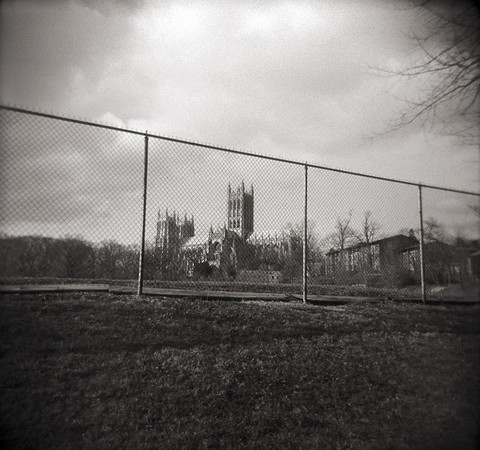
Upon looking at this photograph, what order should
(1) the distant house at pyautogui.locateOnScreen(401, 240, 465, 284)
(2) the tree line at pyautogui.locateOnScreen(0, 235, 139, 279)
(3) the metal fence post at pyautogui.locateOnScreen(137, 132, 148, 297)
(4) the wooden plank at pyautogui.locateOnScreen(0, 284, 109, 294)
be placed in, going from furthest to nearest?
(1) the distant house at pyautogui.locateOnScreen(401, 240, 465, 284) < (3) the metal fence post at pyautogui.locateOnScreen(137, 132, 148, 297) < (2) the tree line at pyautogui.locateOnScreen(0, 235, 139, 279) < (4) the wooden plank at pyautogui.locateOnScreen(0, 284, 109, 294)

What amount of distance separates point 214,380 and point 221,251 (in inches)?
89.5

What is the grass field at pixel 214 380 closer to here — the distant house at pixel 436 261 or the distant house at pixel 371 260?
the distant house at pixel 371 260

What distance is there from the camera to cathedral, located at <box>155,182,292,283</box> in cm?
404

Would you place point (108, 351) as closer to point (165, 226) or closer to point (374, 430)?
point (165, 226)

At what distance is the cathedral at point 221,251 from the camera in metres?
4.04

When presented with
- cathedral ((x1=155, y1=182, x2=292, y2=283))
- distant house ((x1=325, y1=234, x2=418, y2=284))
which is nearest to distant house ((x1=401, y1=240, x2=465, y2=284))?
distant house ((x1=325, y1=234, x2=418, y2=284))

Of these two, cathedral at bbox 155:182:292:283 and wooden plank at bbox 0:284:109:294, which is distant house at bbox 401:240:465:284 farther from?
wooden plank at bbox 0:284:109:294

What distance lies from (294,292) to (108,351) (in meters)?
2.95

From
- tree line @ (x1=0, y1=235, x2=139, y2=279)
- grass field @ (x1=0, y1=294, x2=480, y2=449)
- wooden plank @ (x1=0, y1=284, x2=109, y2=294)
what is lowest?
grass field @ (x1=0, y1=294, x2=480, y2=449)

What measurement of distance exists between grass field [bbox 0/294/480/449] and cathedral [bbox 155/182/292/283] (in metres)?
0.68

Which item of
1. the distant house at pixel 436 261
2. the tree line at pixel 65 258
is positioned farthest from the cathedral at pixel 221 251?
the distant house at pixel 436 261

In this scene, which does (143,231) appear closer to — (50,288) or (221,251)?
(50,288)

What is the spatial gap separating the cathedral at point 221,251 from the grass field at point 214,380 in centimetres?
68

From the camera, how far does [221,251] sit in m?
4.60
